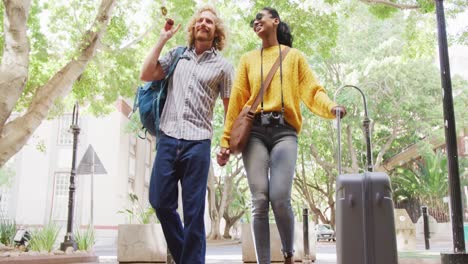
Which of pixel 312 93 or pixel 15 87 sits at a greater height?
pixel 15 87

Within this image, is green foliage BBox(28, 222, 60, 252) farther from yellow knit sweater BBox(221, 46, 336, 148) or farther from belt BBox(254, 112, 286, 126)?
belt BBox(254, 112, 286, 126)

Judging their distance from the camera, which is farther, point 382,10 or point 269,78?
point 382,10

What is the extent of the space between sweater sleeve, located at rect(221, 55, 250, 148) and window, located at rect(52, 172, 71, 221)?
2366 cm

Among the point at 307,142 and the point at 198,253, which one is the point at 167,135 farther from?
the point at 307,142

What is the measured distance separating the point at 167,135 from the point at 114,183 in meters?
23.5

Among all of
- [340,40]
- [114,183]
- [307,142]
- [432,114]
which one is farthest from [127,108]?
[432,114]

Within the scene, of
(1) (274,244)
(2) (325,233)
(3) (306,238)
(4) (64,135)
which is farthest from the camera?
(2) (325,233)

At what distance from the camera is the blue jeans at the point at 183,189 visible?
330cm

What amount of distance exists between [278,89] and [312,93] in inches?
10.0

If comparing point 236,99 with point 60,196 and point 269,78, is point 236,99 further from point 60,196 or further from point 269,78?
point 60,196

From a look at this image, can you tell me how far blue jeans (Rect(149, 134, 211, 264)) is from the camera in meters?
3.30

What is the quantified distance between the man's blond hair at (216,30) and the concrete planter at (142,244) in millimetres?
4990

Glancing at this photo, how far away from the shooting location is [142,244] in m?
8.27

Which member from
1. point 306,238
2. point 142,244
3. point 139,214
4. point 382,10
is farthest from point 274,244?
point 382,10
